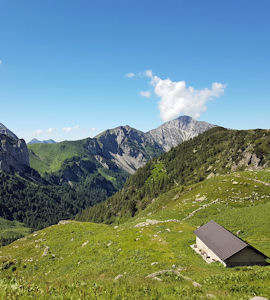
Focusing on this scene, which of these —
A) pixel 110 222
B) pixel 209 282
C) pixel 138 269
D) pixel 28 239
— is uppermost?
pixel 209 282

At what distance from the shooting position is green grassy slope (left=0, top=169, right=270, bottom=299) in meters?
11.2

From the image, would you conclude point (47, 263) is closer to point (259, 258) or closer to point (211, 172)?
point (259, 258)

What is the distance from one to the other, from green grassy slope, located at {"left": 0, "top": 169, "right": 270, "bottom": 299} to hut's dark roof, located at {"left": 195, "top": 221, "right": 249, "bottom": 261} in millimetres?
2019

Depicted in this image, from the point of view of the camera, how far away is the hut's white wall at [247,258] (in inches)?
1011

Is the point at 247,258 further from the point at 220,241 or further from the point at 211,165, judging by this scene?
the point at 211,165

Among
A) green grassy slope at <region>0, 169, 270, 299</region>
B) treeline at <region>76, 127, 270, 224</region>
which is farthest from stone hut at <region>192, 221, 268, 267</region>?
treeline at <region>76, 127, 270, 224</region>

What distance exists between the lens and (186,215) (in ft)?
189

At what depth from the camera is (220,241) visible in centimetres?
2903

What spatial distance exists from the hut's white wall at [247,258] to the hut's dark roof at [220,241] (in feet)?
2.32

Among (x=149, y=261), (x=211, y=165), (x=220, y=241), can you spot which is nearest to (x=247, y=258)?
(x=220, y=241)

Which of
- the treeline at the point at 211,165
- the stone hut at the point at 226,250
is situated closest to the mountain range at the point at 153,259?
the stone hut at the point at 226,250

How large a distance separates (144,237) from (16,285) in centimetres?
3436

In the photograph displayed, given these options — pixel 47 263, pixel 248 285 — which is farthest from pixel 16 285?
pixel 47 263

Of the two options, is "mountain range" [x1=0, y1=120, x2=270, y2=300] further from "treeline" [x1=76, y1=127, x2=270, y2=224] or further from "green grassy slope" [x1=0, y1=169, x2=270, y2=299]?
"treeline" [x1=76, y1=127, x2=270, y2=224]
